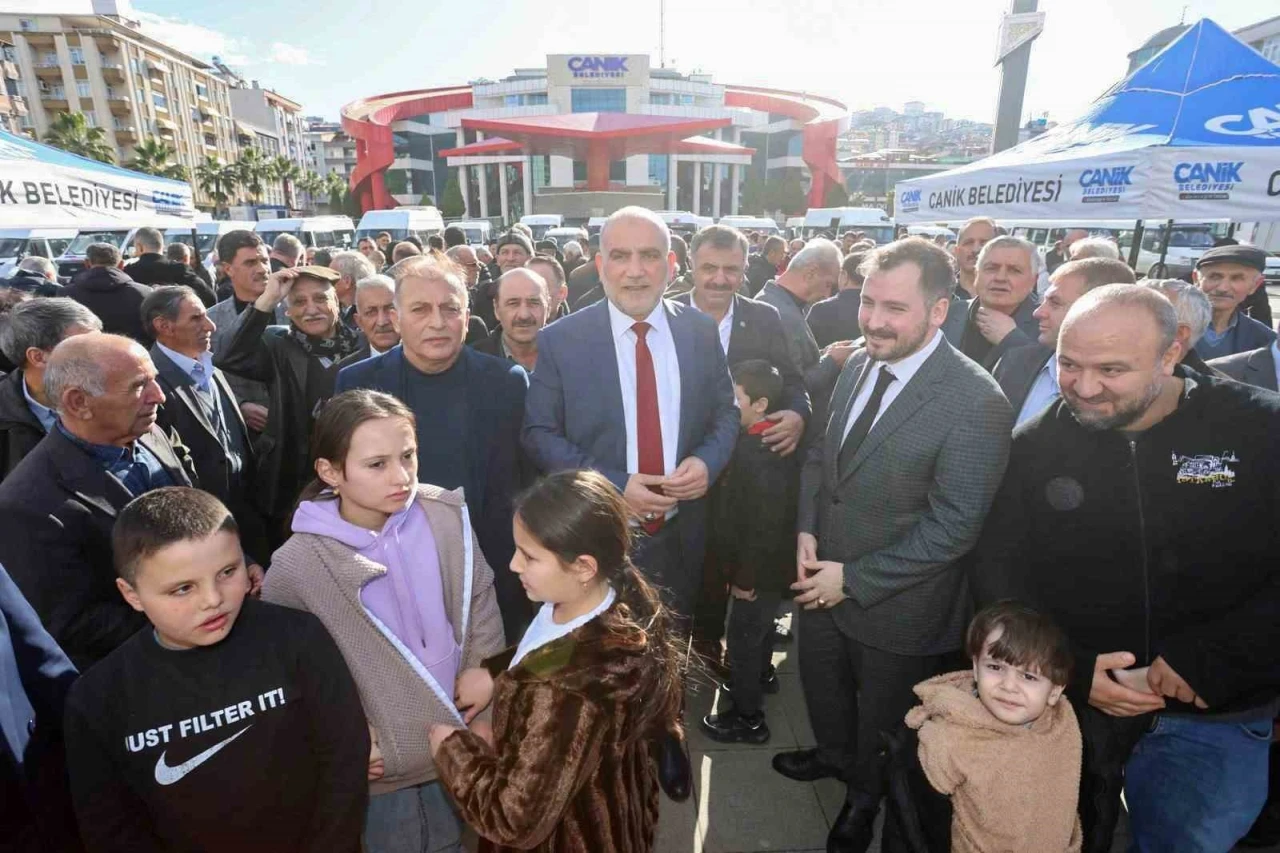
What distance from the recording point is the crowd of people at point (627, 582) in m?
1.54

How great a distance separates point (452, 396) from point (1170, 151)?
4599mm

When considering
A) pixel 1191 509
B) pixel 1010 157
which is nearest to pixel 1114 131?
pixel 1010 157

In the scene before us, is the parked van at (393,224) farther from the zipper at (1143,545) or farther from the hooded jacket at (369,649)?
the zipper at (1143,545)

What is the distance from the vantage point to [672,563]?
2781 millimetres

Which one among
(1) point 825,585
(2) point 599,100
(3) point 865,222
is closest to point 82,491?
(1) point 825,585

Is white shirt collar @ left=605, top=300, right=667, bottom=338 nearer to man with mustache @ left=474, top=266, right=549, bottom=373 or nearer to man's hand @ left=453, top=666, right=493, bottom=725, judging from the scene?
man with mustache @ left=474, top=266, right=549, bottom=373

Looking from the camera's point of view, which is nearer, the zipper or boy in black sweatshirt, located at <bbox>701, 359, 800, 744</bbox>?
the zipper

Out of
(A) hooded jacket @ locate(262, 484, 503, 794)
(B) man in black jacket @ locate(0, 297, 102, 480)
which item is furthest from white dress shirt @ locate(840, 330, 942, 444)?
(B) man in black jacket @ locate(0, 297, 102, 480)

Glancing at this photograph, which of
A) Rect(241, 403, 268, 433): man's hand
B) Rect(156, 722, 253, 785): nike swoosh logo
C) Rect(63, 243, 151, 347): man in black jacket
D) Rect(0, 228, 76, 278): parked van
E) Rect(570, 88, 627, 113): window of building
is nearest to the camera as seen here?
Rect(156, 722, 253, 785): nike swoosh logo

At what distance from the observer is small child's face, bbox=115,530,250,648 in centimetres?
150

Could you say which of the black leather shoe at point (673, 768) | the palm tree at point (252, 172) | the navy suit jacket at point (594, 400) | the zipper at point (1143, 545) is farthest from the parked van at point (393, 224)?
the palm tree at point (252, 172)

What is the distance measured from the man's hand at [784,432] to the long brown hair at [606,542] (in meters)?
1.37

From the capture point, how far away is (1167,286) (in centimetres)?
298

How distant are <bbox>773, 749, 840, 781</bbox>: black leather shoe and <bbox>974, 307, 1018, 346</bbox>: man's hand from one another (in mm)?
2400
